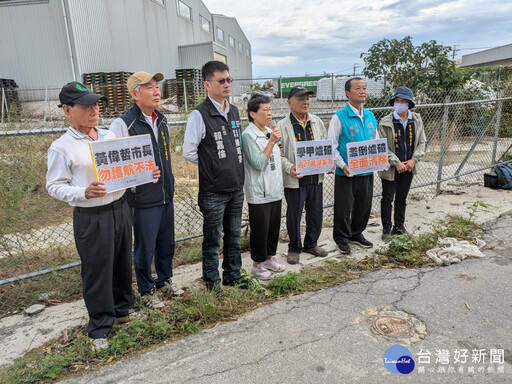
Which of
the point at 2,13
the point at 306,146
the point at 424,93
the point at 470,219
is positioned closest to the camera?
the point at 306,146

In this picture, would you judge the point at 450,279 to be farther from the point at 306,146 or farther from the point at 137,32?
the point at 137,32

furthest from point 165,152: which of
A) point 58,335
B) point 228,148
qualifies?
point 58,335

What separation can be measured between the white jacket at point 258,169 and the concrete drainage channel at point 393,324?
1.38 metres

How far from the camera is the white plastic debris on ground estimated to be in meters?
3.91

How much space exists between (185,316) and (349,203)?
2323mm

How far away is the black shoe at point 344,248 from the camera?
4.26 m

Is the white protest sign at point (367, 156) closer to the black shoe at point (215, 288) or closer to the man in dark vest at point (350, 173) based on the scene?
the man in dark vest at point (350, 173)

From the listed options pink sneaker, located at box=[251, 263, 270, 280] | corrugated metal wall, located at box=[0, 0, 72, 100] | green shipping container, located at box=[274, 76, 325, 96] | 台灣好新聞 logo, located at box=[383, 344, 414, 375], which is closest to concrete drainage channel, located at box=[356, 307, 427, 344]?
台灣好新聞 logo, located at box=[383, 344, 414, 375]

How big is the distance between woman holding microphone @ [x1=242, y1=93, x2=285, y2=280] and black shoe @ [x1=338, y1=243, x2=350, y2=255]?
1.04m

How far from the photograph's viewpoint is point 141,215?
9.77 ft

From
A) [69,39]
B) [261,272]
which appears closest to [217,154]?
[261,272]

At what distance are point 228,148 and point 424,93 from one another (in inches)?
404

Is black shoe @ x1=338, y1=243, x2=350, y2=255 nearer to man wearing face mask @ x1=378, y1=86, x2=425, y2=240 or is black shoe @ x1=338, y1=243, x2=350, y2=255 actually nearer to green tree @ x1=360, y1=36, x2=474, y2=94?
man wearing face mask @ x1=378, y1=86, x2=425, y2=240

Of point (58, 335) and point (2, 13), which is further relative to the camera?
point (2, 13)
